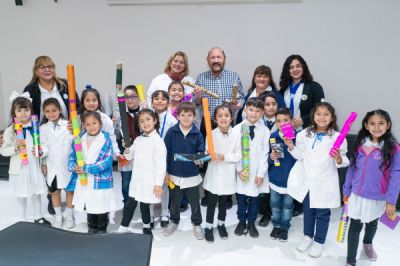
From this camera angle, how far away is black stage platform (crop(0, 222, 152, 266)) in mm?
1068

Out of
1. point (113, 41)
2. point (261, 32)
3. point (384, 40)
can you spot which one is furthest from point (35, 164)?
point (384, 40)

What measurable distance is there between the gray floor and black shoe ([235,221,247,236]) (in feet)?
0.14

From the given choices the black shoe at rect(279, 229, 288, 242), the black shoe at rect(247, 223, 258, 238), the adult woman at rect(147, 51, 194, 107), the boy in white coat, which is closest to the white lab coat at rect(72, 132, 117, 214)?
the adult woman at rect(147, 51, 194, 107)

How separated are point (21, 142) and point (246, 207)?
5.82 feet

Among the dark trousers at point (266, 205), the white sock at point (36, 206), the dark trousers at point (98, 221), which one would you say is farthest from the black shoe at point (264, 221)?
the white sock at point (36, 206)

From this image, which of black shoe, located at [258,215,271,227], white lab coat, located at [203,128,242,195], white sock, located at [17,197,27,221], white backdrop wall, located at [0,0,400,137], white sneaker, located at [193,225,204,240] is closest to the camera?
white lab coat, located at [203,128,242,195]

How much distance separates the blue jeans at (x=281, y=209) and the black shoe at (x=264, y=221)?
0.45ft

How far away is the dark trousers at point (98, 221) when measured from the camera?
8.31ft

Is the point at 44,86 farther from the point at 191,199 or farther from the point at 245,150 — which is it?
the point at 245,150

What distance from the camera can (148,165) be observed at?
2391mm

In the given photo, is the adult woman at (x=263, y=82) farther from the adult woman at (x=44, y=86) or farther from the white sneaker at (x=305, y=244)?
the adult woman at (x=44, y=86)

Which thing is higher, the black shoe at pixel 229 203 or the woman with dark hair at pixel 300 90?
the woman with dark hair at pixel 300 90

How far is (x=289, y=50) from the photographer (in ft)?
12.0

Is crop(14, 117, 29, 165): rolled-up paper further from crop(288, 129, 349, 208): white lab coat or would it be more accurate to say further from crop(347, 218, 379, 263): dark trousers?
crop(347, 218, 379, 263): dark trousers
